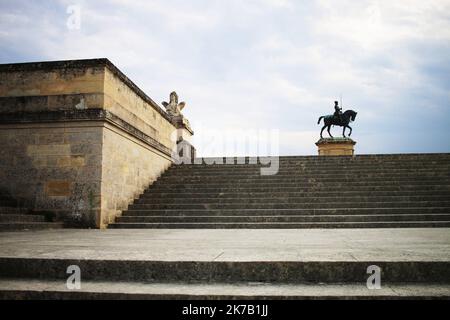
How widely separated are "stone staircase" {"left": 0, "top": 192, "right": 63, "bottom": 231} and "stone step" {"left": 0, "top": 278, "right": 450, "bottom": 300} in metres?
4.42

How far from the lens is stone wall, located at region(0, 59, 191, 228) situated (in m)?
→ 8.45

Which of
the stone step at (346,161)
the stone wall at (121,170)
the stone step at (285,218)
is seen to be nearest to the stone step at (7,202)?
the stone wall at (121,170)

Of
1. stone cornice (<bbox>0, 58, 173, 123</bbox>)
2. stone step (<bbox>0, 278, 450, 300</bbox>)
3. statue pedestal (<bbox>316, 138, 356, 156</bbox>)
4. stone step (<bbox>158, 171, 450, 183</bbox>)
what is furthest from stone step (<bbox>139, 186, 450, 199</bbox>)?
statue pedestal (<bbox>316, 138, 356, 156</bbox>)

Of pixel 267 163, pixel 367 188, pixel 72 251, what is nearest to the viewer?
pixel 72 251

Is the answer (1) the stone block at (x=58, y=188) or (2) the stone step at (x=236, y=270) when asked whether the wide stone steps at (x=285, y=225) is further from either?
(2) the stone step at (x=236, y=270)

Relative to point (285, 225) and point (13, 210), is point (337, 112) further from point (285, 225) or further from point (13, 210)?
point (13, 210)

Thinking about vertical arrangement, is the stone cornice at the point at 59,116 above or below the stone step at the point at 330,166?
above

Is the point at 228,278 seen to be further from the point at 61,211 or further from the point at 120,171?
the point at 120,171

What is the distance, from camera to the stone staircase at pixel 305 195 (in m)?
8.91

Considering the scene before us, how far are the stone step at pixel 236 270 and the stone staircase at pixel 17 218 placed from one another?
414 cm

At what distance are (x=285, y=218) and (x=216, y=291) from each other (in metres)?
6.48

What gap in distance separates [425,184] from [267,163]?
531 centimetres

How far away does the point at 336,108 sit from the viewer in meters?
22.1
